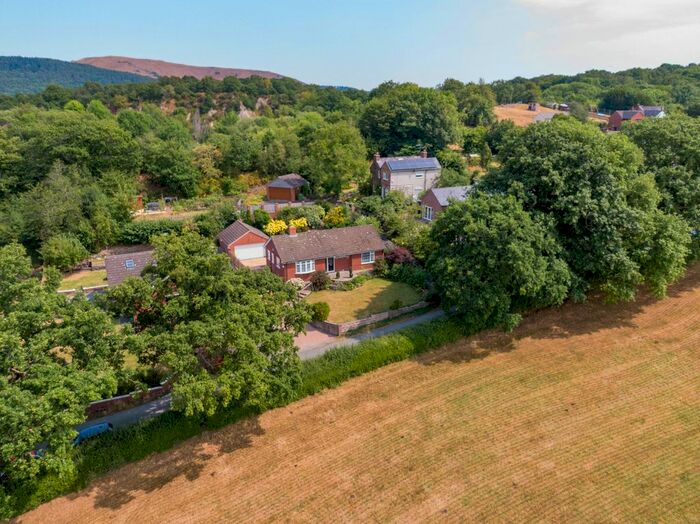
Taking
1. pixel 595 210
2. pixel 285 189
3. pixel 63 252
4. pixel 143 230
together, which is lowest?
pixel 63 252

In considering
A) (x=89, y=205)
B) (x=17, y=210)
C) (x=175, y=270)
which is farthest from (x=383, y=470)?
(x=17, y=210)

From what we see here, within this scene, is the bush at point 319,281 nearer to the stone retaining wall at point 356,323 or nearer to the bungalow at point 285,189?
the stone retaining wall at point 356,323

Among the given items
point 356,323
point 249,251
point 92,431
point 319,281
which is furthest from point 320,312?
point 249,251

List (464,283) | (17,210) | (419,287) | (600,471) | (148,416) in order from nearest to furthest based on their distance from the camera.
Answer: (600,471) < (148,416) < (464,283) < (419,287) < (17,210)

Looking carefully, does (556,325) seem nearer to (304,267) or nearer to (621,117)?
(304,267)

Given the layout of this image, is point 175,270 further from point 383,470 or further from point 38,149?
point 38,149

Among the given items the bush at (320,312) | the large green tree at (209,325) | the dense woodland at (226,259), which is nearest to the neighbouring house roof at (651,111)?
the dense woodland at (226,259)
